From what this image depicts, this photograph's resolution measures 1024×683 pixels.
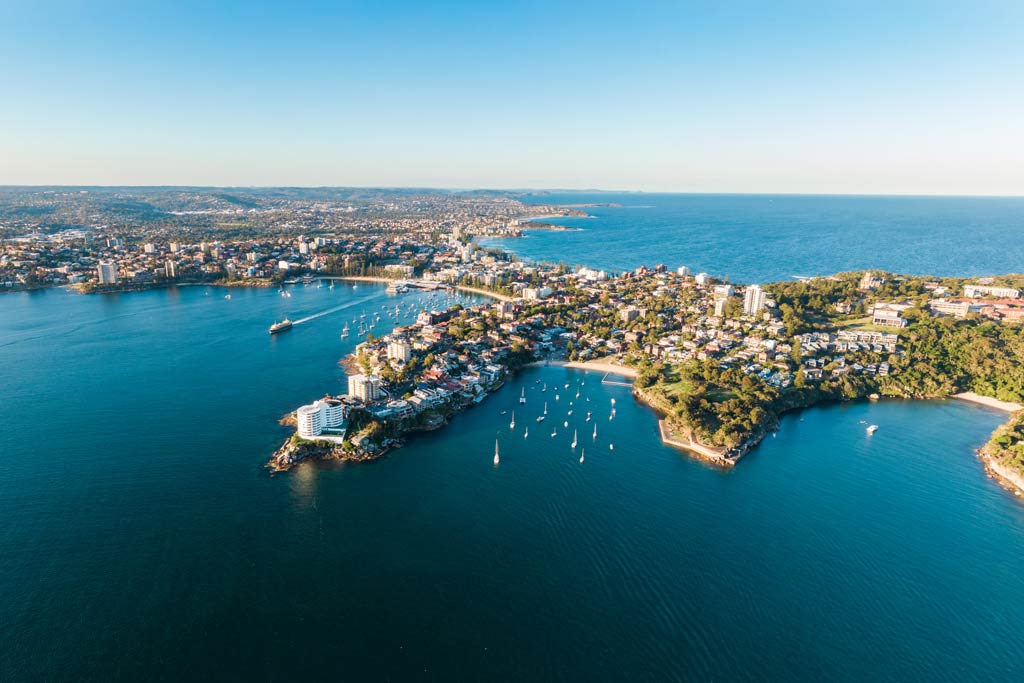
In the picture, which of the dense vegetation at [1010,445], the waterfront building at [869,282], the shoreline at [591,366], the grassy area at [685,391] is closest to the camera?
the dense vegetation at [1010,445]

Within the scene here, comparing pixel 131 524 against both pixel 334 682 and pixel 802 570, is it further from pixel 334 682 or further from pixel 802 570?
pixel 802 570

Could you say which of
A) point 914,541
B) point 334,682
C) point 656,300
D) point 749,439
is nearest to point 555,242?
point 656,300

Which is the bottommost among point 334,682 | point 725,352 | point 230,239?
point 334,682

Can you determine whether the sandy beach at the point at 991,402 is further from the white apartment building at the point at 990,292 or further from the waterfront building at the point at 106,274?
the waterfront building at the point at 106,274

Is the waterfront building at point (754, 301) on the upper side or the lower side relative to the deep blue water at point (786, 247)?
lower

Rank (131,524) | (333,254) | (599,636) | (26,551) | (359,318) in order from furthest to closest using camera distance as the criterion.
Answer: (333,254) → (359,318) → (131,524) → (26,551) → (599,636)

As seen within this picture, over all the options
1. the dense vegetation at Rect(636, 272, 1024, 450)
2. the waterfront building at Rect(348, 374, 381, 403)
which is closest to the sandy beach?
the dense vegetation at Rect(636, 272, 1024, 450)

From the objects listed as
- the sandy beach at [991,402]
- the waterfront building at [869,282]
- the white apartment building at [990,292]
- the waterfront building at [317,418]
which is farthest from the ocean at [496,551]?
the waterfront building at [869,282]
